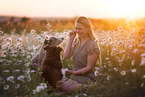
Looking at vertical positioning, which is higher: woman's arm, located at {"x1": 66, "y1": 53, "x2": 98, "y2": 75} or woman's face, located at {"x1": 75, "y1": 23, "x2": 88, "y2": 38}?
woman's face, located at {"x1": 75, "y1": 23, "x2": 88, "y2": 38}

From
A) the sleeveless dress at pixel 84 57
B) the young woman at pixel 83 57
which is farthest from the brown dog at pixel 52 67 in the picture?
the sleeveless dress at pixel 84 57

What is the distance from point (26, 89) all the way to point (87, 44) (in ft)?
5.59

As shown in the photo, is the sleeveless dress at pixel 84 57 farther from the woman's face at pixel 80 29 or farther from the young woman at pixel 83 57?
the woman's face at pixel 80 29

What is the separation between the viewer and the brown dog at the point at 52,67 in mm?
Result: 3881

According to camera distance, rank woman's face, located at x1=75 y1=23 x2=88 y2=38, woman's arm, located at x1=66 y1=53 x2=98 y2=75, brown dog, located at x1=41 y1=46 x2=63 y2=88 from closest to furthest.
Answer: brown dog, located at x1=41 y1=46 x2=63 y2=88
woman's arm, located at x1=66 y1=53 x2=98 y2=75
woman's face, located at x1=75 y1=23 x2=88 y2=38

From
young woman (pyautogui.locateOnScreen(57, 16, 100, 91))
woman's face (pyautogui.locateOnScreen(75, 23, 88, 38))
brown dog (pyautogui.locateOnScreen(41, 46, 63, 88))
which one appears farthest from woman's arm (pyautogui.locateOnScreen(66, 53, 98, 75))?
woman's face (pyautogui.locateOnScreen(75, 23, 88, 38))

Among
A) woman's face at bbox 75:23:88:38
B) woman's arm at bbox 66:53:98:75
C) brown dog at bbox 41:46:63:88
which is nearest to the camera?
brown dog at bbox 41:46:63:88

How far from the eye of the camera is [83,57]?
419 cm

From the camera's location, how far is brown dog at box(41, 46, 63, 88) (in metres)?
3.88

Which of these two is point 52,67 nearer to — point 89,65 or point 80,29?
point 89,65

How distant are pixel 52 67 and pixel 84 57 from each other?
2.61ft

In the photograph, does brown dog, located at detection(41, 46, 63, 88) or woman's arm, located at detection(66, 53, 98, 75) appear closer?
brown dog, located at detection(41, 46, 63, 88)

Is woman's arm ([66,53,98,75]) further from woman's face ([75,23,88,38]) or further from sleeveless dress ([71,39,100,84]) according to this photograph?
woman's face ([75,23,88,38])

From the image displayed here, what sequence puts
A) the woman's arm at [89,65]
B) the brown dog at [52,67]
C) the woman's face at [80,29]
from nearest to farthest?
1. the brown dog at [52,67]
2. the woman's arm at [89,65]
3. the woman's face at [80,29]
